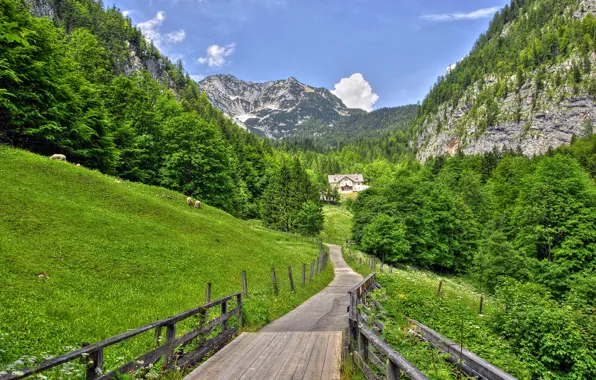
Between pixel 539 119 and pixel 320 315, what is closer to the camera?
pixel 320 315

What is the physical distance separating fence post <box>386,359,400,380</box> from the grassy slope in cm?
766

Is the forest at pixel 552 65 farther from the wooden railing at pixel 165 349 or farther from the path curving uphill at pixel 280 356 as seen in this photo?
the wooden railing at pixel 165 349

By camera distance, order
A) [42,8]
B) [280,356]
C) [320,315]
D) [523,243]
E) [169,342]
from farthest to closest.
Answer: [42,8] → [523,243] → [320,315] → [280,356] → [169,342]

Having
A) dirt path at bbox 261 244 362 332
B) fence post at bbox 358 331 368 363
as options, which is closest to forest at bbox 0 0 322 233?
fence post at bbox 358 331 368 363

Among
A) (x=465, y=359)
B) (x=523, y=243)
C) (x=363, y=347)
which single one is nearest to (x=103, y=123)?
(x=363, y=347)

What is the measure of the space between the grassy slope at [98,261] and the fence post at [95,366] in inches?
137

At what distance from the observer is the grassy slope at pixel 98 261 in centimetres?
1135

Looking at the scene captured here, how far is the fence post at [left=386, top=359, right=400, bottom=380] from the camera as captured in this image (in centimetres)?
507

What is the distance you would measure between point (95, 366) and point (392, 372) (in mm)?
4620

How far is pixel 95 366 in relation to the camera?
534 centimetres

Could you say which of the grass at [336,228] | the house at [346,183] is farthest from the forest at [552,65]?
the grass at [336,228]

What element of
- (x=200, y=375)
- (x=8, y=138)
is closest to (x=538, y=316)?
(x=200, y=375)

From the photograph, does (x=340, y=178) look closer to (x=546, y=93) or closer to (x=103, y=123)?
(x=546, y=93)

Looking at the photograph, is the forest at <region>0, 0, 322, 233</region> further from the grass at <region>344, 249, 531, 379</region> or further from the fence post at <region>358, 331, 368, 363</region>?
the grass at <region>344, 249, 531, 379</region>
